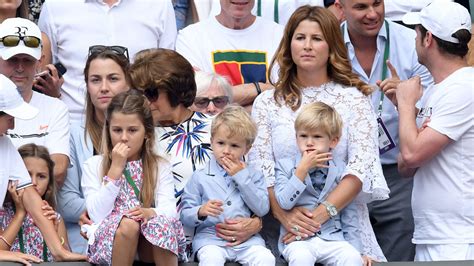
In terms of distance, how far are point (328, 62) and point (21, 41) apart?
186 cm

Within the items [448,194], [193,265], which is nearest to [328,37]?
[448,194]

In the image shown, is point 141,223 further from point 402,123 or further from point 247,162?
point 402,123

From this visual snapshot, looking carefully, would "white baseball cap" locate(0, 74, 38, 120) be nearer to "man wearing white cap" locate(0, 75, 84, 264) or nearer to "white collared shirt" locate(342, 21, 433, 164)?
"man wearing white cap" locate(0, 75, 84, 264)

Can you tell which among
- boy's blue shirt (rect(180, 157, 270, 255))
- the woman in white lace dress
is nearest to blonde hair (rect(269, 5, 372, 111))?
the woman in white lace dress

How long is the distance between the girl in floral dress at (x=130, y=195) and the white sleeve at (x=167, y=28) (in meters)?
1.89

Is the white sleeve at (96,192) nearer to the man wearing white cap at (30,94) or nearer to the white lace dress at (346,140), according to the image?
the man wearing white cap at (30,94)

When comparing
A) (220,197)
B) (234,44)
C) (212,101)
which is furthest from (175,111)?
(234,44)

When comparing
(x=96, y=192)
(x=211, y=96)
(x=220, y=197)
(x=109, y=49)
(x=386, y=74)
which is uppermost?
(x=109, y=49)

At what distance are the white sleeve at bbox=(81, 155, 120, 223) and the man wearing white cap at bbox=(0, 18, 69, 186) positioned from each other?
0.62 meters

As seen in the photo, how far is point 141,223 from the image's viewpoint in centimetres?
644

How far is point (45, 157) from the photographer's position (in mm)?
7215

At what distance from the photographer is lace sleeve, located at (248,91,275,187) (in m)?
7.09

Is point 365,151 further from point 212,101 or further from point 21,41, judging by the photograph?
point 21,41

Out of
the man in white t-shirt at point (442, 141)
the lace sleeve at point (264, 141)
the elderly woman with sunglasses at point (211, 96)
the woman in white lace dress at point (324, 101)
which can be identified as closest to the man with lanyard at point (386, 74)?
the man in white t-shirt at point (442, 141)
